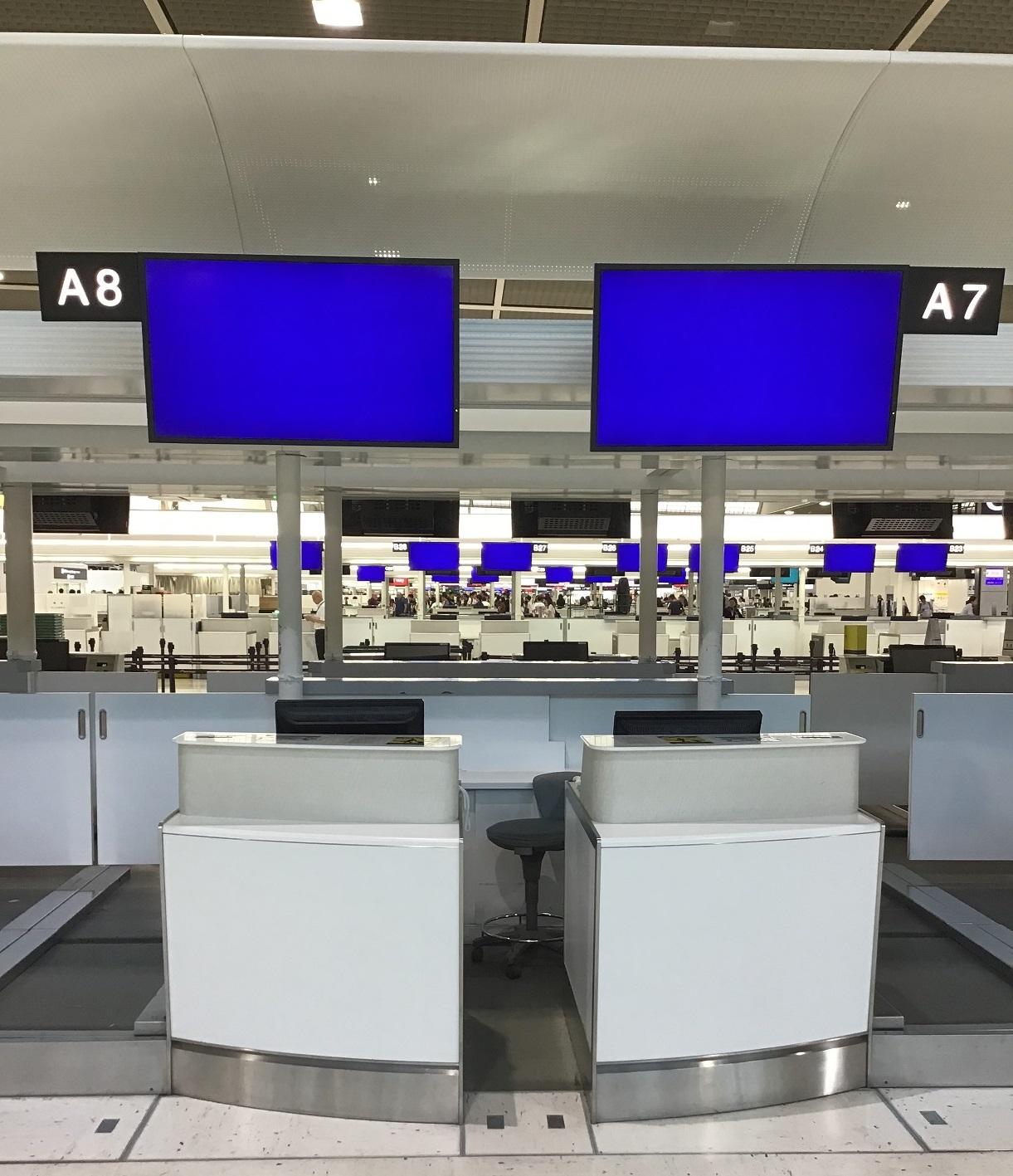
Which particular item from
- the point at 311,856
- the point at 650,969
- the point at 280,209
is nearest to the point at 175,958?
the point at 311,856

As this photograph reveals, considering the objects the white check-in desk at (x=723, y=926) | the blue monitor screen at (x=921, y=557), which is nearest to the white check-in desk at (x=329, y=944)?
the white check-in desk at (x=723, y=926)

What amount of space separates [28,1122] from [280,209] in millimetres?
3732

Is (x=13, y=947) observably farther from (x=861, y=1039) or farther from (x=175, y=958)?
(x=861, y=1039)

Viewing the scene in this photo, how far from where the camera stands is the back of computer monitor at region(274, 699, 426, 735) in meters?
3.34

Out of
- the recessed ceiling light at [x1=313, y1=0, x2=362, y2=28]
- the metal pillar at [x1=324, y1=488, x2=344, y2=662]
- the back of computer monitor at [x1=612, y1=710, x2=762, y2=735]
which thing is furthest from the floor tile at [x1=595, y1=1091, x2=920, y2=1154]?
the metal pillar at [x1=324, y1=488, x2=344, y2=662]

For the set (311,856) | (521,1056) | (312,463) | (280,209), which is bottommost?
(521,1056)

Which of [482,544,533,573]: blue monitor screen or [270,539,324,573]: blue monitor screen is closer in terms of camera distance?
[482,544,533,573]: blue monitor screen

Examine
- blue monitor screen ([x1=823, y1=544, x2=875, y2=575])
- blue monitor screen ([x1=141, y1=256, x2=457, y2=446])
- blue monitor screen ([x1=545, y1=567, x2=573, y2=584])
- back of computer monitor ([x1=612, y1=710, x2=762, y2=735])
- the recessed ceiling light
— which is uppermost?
the recessed ceiling light

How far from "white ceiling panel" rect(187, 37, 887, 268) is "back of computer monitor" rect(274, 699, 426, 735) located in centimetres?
221

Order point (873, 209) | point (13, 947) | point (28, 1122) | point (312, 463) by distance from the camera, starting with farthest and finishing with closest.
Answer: point (312, 463), point (873, 209), point (13, 947), point (28, 1122)

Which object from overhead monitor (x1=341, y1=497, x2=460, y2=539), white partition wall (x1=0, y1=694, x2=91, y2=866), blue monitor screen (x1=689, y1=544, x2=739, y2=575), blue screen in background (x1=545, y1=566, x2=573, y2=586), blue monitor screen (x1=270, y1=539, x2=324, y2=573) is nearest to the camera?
white partition wall (x1=0, y1=694, x2=91, y2=866)

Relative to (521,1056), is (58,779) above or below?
above

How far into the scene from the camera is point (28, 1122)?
2.74 m

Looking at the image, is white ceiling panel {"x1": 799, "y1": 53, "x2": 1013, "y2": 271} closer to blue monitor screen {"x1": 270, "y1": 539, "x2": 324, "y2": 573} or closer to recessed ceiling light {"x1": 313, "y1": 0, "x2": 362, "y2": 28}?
recessed ceiling light {"x1": 313, "y1": 0, "x2": 362, "y2": 28}
